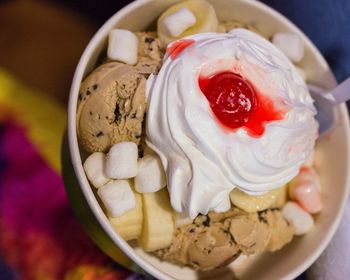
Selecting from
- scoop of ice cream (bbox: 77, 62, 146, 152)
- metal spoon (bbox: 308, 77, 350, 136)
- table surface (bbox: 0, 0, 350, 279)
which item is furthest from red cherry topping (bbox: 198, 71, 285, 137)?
Result: table surface (bbox: 0, 0, 350, 279)

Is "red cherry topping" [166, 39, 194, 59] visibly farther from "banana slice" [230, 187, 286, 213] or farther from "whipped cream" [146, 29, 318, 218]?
"banana slice" [230, 187, 286, 213]

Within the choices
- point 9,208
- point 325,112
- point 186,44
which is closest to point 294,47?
point 325,112

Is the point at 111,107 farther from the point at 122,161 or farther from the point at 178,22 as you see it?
the point at 178,22

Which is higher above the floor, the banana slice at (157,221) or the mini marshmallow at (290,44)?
the mini marshmallow at (290,44)

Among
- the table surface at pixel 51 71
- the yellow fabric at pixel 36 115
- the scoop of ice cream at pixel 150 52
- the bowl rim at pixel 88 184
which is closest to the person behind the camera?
the bowl rim at pixel 88 184

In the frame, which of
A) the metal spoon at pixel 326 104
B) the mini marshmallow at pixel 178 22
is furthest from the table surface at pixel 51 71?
the mini marshmallow at pixel 178 22

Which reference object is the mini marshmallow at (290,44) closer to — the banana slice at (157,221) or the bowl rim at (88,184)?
the bowl rim at (88,184)

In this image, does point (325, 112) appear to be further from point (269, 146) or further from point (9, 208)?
point (9, 208)
